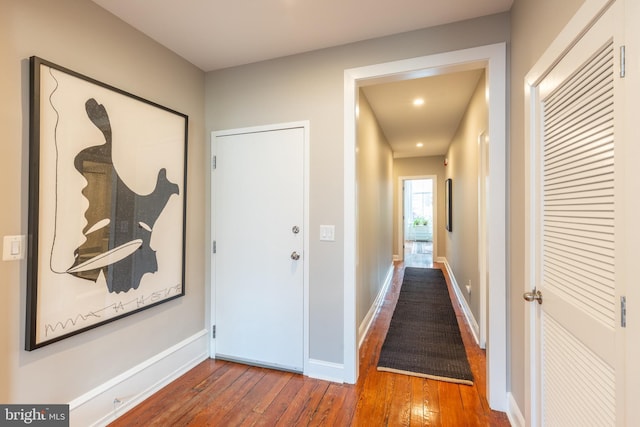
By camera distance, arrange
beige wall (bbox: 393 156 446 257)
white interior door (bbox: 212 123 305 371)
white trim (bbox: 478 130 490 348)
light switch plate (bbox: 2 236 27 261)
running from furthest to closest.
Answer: beige wall (bbox: 393 156 446 257), white trim (bbox: 478 130 490 348), white interior door (bbox: 212 123 305 371), light switch plate (bbox: 2 236 27 261)

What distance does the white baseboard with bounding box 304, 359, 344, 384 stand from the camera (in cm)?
221

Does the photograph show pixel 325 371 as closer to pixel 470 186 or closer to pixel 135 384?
pixel 135 384

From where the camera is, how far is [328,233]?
7.36 ft

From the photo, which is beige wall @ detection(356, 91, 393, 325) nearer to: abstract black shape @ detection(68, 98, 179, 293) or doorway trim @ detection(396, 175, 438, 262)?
abstract black shape @ detection(68, 98, 179, 293)

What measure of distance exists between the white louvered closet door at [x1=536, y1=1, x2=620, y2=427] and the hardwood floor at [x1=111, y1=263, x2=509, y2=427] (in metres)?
0.71

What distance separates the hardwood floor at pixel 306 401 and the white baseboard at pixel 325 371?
39mm

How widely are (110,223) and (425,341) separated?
2.78 m

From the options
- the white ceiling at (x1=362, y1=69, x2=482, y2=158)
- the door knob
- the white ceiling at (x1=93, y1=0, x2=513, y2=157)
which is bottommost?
the door knob

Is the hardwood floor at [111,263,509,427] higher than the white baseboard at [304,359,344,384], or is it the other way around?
the white baseboard at [304,359,344,384]

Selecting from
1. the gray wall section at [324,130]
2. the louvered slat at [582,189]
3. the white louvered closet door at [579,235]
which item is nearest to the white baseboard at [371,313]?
the gray wall section at [324,130]

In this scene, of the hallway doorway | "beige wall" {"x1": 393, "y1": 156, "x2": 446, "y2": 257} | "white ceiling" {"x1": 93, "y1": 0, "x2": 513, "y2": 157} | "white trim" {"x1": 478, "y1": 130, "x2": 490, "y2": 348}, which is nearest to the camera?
"white ceiling" {"x1": 93, "y1": 0, "x2": 513, "y2": 157}

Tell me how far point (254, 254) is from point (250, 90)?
4.47ft

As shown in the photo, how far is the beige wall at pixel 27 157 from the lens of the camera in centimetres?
138

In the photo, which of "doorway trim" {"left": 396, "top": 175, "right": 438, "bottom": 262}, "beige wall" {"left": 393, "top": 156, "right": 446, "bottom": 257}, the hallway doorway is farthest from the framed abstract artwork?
the hallway doorway
